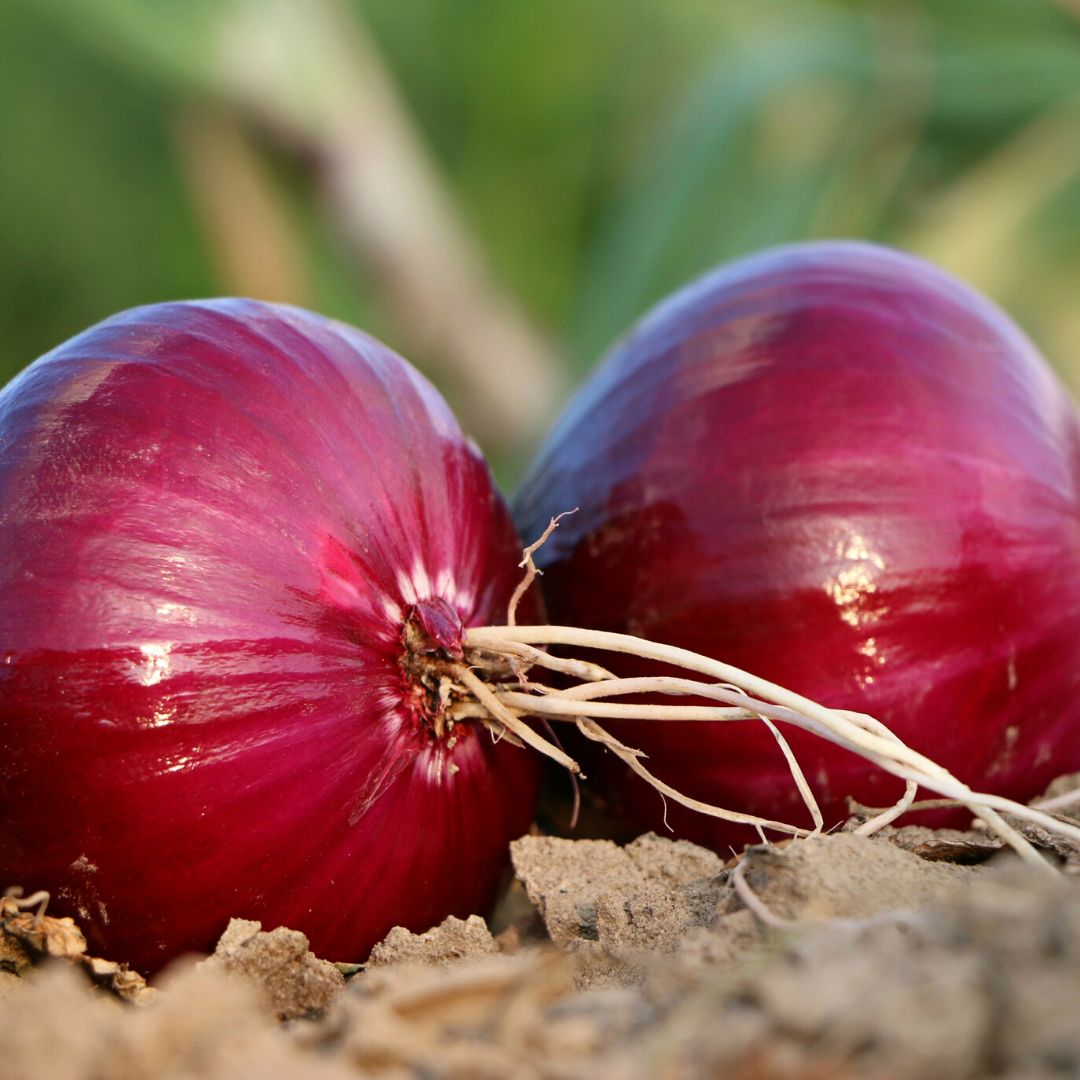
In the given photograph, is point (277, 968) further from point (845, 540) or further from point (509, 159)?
point (509, 159)

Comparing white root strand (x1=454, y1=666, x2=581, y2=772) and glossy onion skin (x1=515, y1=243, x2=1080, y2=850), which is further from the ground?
glossy onion skin (x1=515, y1=243, x2=1080, y2=850)

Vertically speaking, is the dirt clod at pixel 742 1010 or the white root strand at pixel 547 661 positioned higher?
the white root strand at pixel 547 661

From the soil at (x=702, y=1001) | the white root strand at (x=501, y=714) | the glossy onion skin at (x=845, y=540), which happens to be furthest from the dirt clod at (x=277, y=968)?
the glossy onion skin at (x=845, y=540)

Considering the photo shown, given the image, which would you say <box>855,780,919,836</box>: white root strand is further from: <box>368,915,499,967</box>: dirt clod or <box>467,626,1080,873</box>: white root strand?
<box>368,915,499,967</box>: dirt clod

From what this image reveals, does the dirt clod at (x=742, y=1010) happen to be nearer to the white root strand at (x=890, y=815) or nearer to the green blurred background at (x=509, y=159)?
the white root strand at (x=890, y=815)

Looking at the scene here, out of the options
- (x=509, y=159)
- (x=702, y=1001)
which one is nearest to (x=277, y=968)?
(x=702, y=1001)

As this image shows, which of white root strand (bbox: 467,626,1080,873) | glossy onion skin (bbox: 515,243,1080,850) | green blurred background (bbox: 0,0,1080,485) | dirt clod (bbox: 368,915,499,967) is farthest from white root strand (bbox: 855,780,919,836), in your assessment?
green blurred background (bbox: 0,0,1080,485)

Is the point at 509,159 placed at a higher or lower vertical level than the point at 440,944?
higher
